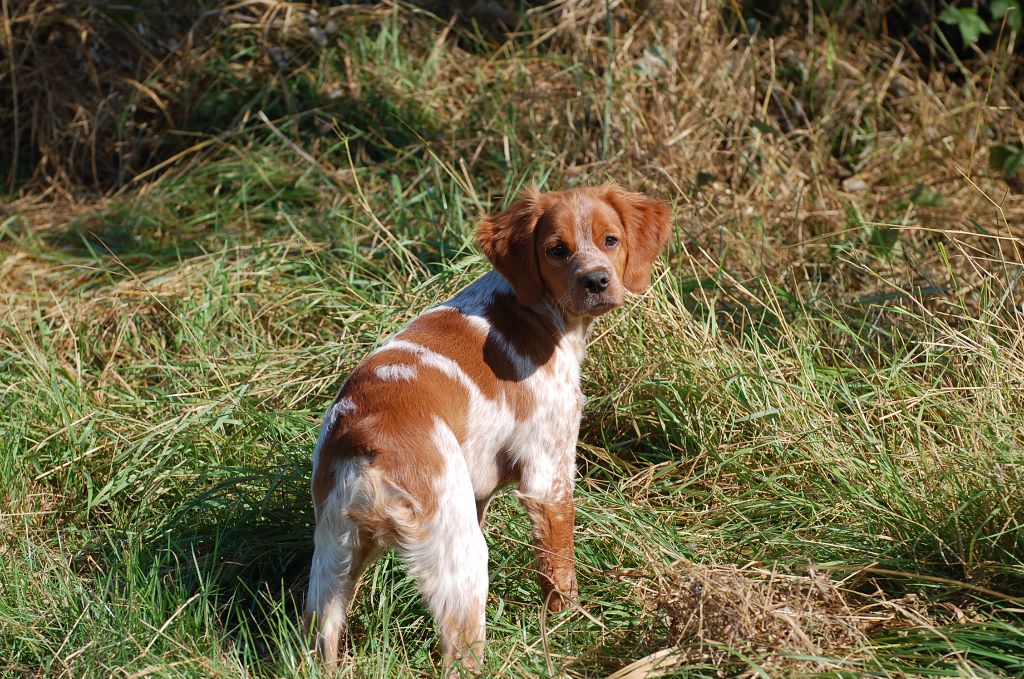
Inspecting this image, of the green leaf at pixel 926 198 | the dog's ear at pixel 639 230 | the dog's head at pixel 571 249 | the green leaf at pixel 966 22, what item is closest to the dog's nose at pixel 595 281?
the dog's head at pixel 571 249

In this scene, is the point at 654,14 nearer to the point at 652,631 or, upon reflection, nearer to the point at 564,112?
the point at 564,112

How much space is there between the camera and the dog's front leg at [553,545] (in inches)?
130

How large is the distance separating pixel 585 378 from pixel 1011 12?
383 centimetres

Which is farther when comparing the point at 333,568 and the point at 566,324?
the point at 566,324

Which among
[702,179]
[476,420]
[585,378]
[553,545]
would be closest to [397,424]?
[476,420]

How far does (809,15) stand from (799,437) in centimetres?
373

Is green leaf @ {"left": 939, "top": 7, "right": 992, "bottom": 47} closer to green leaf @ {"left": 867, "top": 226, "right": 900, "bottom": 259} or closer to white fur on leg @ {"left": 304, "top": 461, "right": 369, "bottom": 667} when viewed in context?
green leaf @ {"left": 867, "top": 226, "right": 900, "bottom": 259}

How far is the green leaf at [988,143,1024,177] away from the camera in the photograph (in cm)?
553

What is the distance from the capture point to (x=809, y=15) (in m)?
6.62

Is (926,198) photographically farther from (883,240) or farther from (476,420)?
(476,420)

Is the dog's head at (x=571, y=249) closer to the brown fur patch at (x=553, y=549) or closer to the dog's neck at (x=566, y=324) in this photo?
the dog's neck at (x=566, y=324)

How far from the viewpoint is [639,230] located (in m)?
3.58

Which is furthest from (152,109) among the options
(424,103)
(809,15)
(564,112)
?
(809,15)

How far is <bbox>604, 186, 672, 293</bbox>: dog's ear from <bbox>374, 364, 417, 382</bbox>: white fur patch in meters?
0.82
